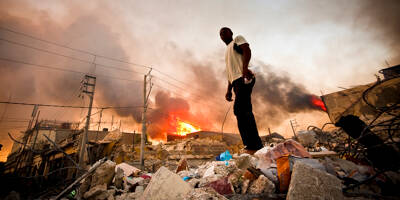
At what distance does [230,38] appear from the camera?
317cm

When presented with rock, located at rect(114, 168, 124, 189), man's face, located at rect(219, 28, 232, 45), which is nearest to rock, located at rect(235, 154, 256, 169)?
rock, located at rect(114, 168, 124, 189)

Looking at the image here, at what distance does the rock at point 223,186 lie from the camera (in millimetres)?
1578

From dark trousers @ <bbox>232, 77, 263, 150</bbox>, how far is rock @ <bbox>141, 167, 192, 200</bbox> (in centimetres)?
134

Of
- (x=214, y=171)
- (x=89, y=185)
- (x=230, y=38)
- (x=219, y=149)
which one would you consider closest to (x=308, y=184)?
(x=214, y=171)

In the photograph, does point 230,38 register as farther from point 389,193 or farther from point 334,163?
point 389,193

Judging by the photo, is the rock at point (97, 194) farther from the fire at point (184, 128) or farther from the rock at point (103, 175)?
the fire at point (184, 128)

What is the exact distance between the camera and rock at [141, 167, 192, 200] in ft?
4.91

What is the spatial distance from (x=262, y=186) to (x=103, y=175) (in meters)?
2.59

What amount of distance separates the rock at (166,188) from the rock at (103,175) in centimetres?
157

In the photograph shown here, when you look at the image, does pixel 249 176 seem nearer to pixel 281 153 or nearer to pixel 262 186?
pixel 262 186

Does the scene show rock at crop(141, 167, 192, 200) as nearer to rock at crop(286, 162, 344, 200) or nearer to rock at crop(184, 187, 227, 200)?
rock at crop(184, 187, 227, 200)

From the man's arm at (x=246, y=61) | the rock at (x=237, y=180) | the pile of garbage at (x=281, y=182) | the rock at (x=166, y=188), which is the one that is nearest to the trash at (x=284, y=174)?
the pile of garbage at (x=281, y=182)

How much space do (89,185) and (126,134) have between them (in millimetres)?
36744

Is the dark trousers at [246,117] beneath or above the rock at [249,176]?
above
